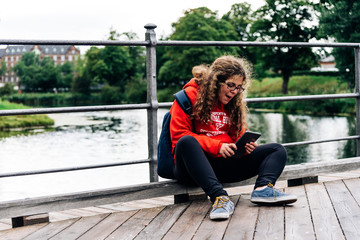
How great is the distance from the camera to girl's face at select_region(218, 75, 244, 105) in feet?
9.50

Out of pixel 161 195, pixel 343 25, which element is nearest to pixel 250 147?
pixel 161 195

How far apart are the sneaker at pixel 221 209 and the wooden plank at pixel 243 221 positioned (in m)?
0.04

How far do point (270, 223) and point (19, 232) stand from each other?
4.18ft

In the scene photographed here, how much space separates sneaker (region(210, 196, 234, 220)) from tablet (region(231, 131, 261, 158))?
296 mm

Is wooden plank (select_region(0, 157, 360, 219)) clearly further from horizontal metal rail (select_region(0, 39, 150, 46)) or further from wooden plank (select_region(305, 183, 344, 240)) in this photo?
horizontal metal rail (select_region(0, 39, 150, 46))

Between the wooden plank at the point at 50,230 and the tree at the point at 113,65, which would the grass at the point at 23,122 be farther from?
the tree at the point at 113,65

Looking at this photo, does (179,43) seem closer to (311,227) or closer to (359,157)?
(311,227)

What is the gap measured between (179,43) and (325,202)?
1309 mm

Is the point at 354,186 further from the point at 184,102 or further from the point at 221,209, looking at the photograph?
the point at 184,102

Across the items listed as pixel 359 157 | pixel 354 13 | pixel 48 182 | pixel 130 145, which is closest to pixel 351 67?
pixel 354 13

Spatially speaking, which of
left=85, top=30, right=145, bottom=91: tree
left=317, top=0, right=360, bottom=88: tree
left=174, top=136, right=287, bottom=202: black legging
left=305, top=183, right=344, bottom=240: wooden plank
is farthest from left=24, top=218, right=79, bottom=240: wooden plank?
left=85, top=30, right=145, bottom=91: tree

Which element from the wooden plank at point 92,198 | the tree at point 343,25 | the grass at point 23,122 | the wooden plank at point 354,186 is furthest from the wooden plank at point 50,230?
the grass at point 23,122

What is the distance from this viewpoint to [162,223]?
2664mm

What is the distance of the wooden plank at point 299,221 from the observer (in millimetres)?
2367
